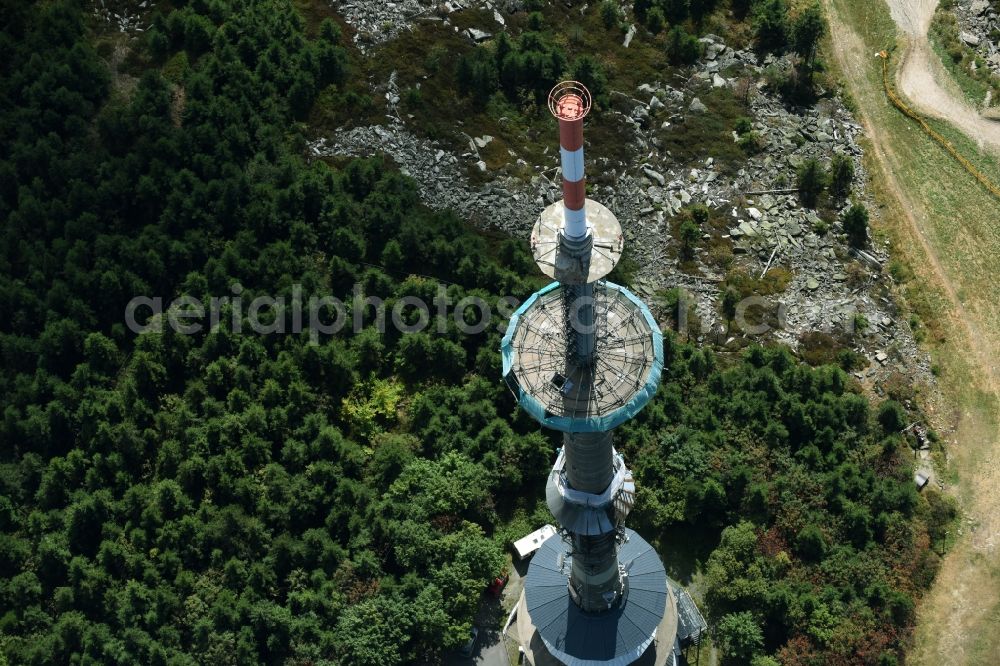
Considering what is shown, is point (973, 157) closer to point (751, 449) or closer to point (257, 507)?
point (751, 449)

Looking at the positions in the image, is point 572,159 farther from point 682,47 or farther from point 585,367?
point 682,47

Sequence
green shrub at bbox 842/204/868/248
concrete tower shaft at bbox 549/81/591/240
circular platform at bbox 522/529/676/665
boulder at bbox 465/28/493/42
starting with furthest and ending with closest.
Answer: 1. boulder at bbox 465/28/493/42
2. green shrub at bbox 842/204/868/248
3. circular platform at bbox 522/529/676/665
4. concrete tower shaft at bbox 549/81/591/240

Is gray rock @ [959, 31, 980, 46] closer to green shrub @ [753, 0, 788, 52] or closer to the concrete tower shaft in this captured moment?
green shrub @ [753, 0, 788, 52]

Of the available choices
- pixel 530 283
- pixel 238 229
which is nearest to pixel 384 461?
pixel 530 283

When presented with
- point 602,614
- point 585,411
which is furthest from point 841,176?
point 585,411

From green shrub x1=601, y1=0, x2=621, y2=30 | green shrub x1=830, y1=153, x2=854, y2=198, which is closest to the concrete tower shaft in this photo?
green shrub x1=830, y1=153, x2=854, y2=198

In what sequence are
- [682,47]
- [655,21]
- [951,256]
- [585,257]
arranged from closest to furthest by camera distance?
[585,257] < [951,256] < [682,47] < [655,21]
